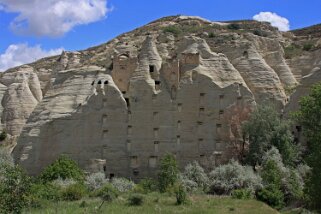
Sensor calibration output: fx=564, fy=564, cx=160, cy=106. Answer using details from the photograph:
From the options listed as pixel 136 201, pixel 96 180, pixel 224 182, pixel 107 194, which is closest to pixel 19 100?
pixel 96 180

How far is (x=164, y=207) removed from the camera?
109ft

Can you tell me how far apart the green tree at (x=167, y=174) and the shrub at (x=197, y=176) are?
1.55 m

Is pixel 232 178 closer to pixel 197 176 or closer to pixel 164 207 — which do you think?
pixel 197 176

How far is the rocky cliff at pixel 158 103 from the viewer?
49.2 meters

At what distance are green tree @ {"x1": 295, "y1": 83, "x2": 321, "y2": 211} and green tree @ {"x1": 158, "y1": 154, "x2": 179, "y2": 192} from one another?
456 inches

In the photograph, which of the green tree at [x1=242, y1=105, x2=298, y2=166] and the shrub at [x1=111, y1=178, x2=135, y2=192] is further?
the green tree at [x1=242, y1=105, x2=298, y2=166]

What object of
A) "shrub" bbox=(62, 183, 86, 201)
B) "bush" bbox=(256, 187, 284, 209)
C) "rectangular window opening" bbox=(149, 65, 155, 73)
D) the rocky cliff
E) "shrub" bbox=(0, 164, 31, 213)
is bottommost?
"bush" bbox=(256, 187, 284, 209)

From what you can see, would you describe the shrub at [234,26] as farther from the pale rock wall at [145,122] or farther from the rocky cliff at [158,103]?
the pale rock wall at [145,122]

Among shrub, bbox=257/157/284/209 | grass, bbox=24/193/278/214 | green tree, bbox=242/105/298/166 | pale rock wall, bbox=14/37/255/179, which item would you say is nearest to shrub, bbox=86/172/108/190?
pale rock wall, bbox=14/37/255/179

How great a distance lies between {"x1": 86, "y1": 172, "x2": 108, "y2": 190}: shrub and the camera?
44.1 metres

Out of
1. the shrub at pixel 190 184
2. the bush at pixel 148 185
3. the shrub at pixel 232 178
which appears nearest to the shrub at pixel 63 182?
the bush at pixel 148 185

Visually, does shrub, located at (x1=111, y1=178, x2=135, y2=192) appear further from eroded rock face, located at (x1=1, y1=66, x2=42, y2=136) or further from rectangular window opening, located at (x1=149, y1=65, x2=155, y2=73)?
eroded rock face, located at (x1=1, y1=66, x2=42, y2=136)

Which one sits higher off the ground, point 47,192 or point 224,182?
point 47,192

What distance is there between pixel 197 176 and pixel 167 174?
2.97 metres
